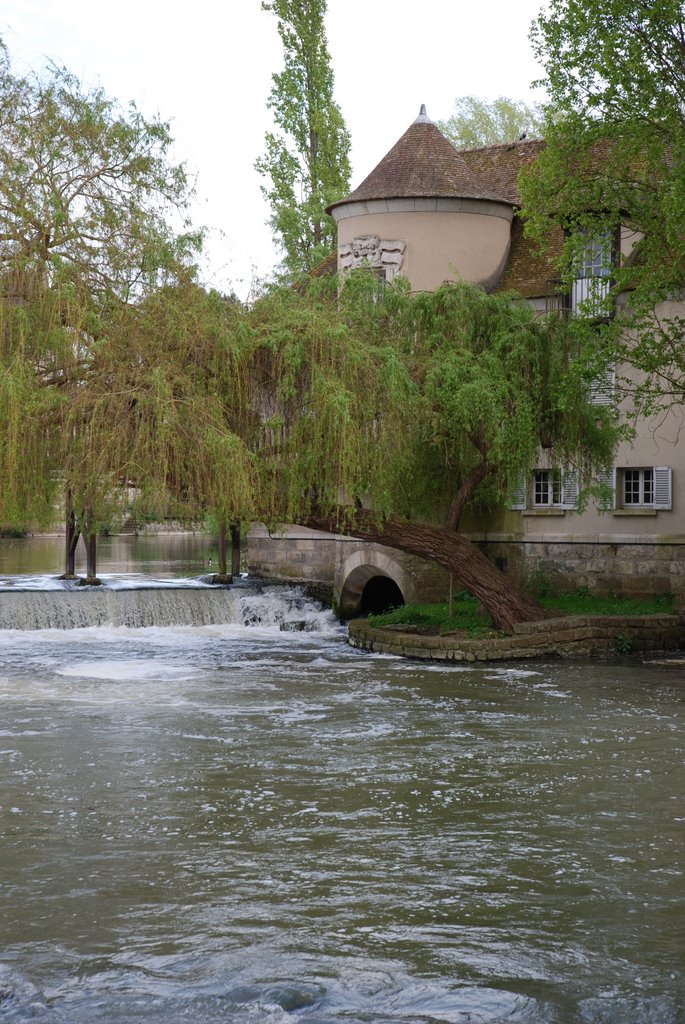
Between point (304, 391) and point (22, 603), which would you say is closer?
point (304, 391)

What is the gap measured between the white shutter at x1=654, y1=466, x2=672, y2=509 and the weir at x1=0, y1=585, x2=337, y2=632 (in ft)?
22.4

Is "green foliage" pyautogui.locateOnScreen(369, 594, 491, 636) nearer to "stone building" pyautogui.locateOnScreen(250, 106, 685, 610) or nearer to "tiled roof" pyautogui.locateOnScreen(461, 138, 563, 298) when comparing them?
"stone building" pyautogui.locateOnScreen(250, 106, 685, 610)

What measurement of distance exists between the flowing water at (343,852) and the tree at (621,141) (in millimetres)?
5661

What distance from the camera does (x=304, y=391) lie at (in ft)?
56.6

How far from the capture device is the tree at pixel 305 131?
33812 millimetres

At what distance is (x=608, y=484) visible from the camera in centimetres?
2206

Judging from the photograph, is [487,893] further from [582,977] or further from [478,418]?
[478,418]

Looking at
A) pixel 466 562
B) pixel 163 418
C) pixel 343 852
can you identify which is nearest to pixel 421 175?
pixel 466 562

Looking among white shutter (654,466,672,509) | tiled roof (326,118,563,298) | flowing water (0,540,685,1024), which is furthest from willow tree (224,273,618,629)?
tiled roof (326,118,563,298)

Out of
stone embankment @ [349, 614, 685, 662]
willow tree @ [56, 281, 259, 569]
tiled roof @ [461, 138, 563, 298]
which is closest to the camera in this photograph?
willow tree @ [56, 281, 259, 569]

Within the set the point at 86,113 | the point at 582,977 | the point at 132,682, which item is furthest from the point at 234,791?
the point at 86,113

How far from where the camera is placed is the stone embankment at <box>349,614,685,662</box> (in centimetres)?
1930

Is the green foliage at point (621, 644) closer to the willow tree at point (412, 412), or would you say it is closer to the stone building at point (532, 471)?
the willow tree at point (412, 412)

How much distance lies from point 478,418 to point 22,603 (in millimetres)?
9788
